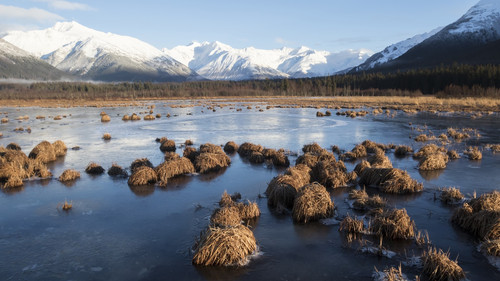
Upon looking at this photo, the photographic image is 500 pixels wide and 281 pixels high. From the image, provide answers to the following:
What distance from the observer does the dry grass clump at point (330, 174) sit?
63.0ft

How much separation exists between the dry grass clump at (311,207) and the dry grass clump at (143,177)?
356 inches

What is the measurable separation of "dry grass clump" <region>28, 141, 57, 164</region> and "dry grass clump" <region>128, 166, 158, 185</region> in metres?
9.25

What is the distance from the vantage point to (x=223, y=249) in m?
11.2

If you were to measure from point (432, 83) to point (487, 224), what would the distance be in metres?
114

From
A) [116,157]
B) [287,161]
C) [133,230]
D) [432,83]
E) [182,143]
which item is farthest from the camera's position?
[432,83]

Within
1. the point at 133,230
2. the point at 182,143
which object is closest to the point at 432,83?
the point at 182,143

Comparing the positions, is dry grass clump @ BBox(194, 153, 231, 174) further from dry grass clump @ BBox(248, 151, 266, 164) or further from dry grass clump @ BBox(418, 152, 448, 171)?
dry grass clump @ BBox(418, 152, 448, 171)

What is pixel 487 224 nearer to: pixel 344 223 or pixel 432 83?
pixel 344 223

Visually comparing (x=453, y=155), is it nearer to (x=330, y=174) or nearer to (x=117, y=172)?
(x=330, y=174)

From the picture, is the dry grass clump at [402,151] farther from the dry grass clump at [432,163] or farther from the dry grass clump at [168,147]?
the dry grass clump at [168,147]

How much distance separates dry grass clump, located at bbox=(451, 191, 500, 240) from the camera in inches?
480

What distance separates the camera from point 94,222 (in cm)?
1454

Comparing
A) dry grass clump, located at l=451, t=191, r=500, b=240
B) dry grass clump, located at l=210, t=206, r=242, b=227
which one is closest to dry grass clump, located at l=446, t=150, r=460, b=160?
dry grass clump, located at l=451, t=191, r=500, b=240

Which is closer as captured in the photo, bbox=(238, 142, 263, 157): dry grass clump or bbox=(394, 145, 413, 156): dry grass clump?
bbox=(394, 145, 413, 156): dry grass clump
